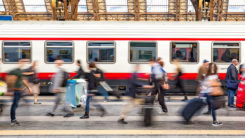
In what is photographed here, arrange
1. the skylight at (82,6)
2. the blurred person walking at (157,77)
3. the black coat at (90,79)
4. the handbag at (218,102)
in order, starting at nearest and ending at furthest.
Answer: the handbag at (218,102) < the black coat at (90,79) < the blurred person walking at (157,77) < the skylight at (82,6)

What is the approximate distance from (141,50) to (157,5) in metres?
24.9

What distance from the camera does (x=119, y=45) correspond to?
13688 millimetres

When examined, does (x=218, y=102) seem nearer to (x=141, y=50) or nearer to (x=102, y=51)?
(x=141, y=50)

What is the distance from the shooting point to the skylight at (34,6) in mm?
38156

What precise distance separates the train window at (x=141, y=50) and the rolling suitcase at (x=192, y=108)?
19.1 feet

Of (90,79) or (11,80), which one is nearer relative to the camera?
(11,80)

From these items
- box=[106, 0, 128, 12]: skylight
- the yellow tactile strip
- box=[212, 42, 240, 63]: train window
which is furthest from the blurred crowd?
box=[106, 0, 128, 12]: skylight

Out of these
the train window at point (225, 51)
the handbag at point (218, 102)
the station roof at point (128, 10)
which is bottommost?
the handbag at point (218, 102)

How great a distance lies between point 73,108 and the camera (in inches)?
410

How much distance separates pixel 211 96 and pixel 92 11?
3182cm

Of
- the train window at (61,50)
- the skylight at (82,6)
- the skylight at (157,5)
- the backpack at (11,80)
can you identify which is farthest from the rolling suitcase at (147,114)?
the skylight at (82,6)

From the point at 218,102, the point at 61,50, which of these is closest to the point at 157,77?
the point at 218,102

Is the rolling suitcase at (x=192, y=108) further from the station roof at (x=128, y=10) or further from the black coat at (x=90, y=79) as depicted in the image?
the station roof at (x=128, y=10)

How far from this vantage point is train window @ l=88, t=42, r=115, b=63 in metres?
13.7
